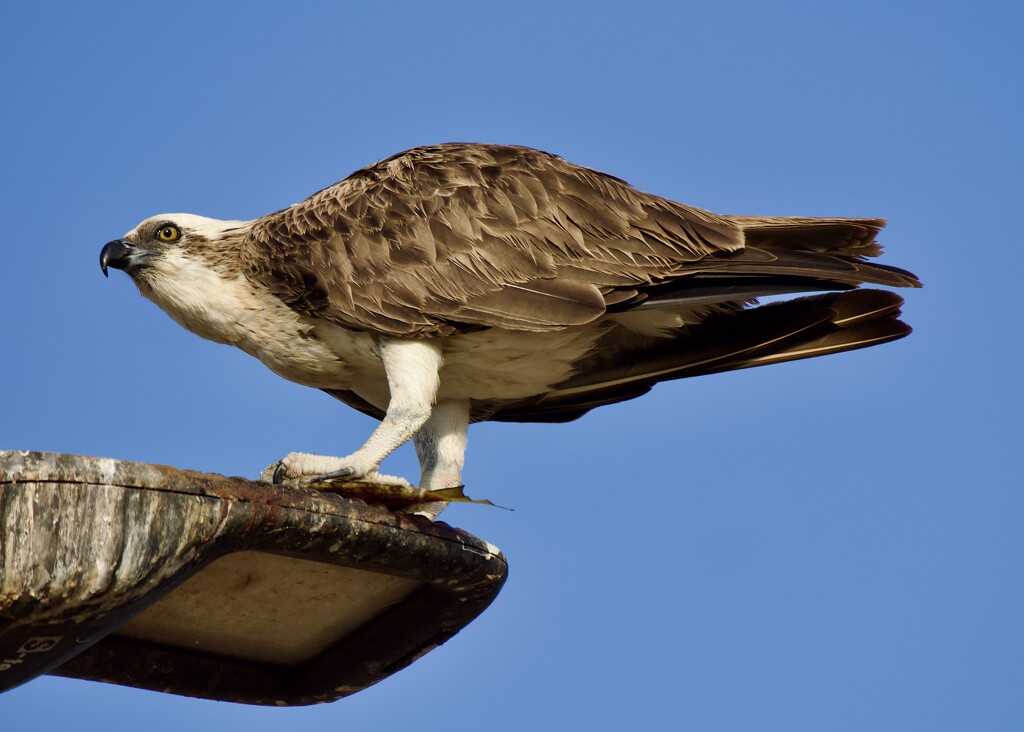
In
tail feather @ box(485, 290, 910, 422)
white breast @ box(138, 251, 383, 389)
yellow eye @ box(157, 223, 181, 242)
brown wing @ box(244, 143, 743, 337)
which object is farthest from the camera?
yellow eye @ box(157, 223, 181, 242)

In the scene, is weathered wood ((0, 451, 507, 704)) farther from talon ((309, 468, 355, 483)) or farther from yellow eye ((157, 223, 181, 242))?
yellow eye ((157, 223, 181, 242))

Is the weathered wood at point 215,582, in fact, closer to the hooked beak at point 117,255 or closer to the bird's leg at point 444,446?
the bird's leg at point 444,446

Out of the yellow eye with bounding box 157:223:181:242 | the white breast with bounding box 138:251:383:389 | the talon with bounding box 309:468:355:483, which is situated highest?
the yellow eye with bounding box 157:223:181:242

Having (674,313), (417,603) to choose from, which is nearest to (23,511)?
(417,603)

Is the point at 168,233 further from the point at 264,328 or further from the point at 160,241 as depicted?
the point at 264,328

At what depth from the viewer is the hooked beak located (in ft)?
26.6

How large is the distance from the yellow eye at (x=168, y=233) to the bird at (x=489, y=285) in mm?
15

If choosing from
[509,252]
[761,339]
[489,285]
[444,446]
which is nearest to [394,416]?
[489,285]

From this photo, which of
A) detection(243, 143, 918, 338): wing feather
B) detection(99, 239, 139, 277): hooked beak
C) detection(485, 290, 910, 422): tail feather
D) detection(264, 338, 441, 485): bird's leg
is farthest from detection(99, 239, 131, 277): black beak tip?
detection(485, 290, 910, 422): tail feather

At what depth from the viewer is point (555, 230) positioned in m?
7.88

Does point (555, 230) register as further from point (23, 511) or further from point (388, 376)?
point (23, 511)

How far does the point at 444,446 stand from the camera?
825 cm

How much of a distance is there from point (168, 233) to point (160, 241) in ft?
0.21

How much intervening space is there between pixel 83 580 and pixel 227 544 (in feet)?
1.89
